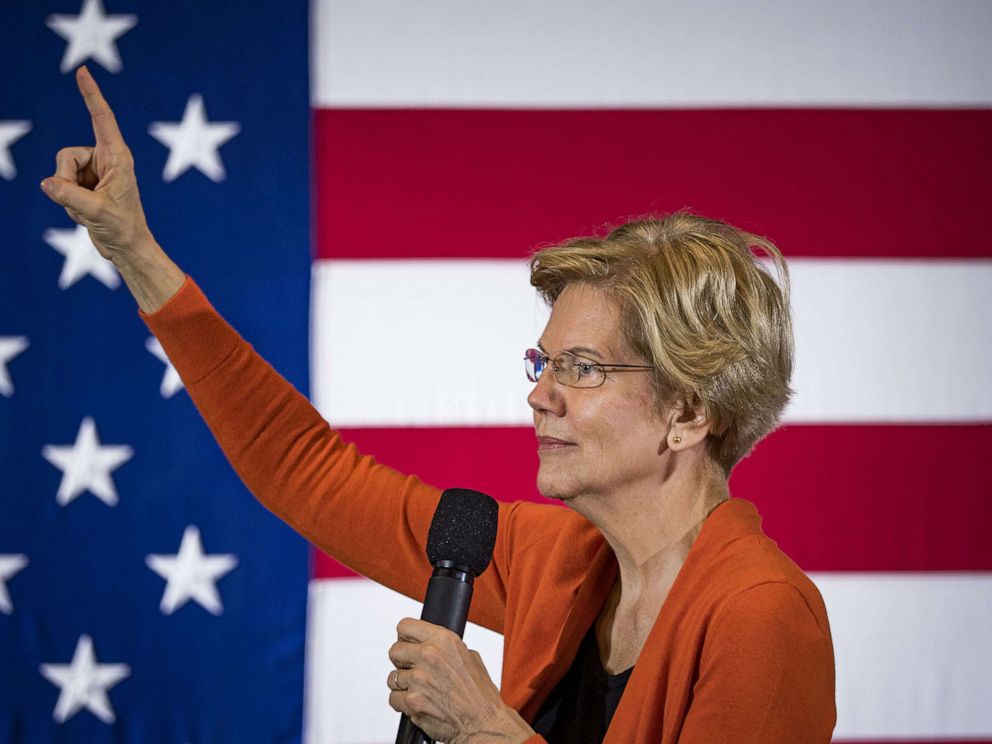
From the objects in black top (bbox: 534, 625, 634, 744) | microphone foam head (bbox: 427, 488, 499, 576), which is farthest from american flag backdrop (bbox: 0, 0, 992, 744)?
microphone foam head (bbox: 427, 488, 499, 576)

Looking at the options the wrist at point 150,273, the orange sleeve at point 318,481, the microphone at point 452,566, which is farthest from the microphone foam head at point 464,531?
the wrist at point 150,273

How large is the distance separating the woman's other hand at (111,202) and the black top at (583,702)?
25.1 inches

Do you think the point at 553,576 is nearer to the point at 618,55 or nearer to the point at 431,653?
the point at 431,653

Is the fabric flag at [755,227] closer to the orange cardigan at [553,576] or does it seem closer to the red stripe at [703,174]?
the red stripe at [703,174]

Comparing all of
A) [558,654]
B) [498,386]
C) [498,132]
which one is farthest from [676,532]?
[498,132]

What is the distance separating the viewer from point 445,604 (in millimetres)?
948

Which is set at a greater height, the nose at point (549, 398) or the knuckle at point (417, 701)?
the nose at point (549, 398)

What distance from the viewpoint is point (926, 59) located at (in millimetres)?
2100

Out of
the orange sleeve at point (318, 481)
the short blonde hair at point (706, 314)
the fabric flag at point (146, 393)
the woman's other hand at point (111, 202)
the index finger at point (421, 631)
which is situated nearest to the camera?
the index finger at point (421, 631)

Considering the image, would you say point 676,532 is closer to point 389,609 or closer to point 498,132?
point 389,609

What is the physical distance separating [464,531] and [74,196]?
1.92 ft

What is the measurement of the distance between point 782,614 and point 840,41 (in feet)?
4.78

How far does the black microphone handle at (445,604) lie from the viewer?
3.10 ft

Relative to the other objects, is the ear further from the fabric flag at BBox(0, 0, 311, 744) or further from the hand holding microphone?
the fabric flag at BBox(0, 0, 311, 744)
